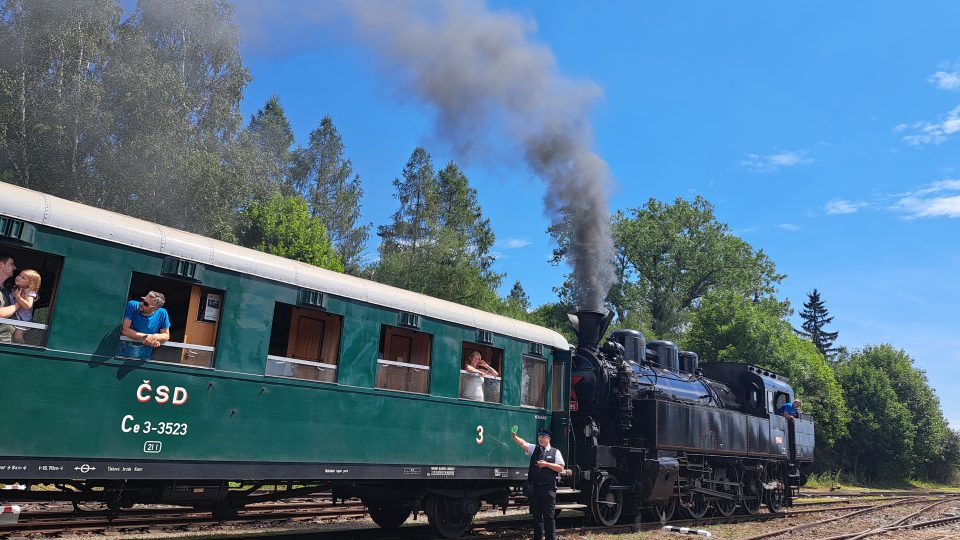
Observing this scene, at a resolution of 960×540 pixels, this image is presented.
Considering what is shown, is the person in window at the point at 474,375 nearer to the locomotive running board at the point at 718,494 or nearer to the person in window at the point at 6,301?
the person in window at the point at 6,301

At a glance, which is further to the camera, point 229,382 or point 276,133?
point 276,133

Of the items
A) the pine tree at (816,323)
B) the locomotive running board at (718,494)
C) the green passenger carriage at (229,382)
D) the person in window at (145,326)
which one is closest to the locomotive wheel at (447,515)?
the green passenger carriage at (229,382)

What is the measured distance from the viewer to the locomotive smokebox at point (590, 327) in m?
13.3

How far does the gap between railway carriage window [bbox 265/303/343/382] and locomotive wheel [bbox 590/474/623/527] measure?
20.0 feet

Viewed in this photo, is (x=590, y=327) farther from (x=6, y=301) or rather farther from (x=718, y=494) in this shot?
(x=6, y=301)

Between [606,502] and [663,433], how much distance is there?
1.75 meters

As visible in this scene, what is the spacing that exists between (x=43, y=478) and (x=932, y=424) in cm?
5928

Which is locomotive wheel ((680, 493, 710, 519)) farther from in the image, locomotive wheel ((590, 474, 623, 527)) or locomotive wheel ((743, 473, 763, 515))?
locomotive wheel ((590, 474, 623, 527))

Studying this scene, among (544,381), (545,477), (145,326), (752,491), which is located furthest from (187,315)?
(752,491)

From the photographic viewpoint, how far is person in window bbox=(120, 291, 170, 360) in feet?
20.3

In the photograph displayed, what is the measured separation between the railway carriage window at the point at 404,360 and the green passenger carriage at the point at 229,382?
0.02m

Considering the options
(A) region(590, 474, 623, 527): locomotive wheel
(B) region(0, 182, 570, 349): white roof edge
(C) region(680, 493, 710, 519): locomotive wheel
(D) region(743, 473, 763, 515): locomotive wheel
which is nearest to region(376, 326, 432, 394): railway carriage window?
(B) region(0, 182, 570, 349): white roof edge

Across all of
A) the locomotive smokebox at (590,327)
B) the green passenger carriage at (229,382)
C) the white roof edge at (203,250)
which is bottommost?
the green passenger carriage at (229,382)

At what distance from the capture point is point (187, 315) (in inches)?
268
